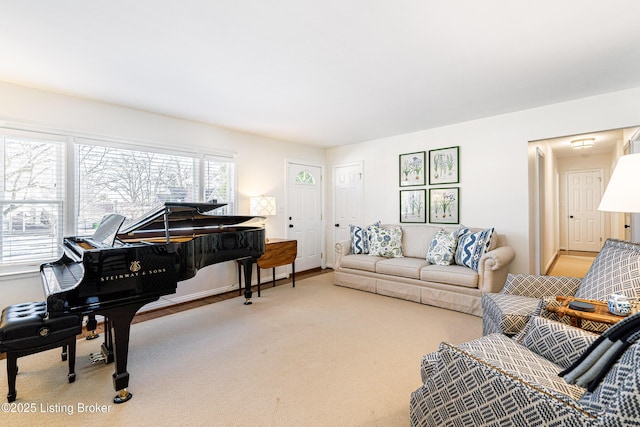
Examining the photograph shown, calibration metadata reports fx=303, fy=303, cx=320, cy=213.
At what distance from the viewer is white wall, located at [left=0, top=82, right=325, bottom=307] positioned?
9.60ft

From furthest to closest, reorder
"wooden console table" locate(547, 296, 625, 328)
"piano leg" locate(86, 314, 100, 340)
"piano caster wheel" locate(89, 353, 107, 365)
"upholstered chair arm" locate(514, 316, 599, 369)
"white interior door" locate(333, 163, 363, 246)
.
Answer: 1. "white interior door" locate(333, 163, 363, 246)
2. "piano leg" locate(86, 314, 100, 340)
3. "piano caster wheel" locate(89, 353, 107, 365)
4. "wooden console table" locate(547, 296, 625, 328)
5. "upholstered chair arm" locate(514, 316, 599, 369)

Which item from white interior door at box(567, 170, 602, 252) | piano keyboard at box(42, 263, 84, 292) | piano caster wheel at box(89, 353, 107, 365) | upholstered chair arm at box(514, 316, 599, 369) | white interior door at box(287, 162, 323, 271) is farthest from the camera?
white interior door at box(567, 170, 602, 252)

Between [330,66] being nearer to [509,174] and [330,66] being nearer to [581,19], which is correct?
[581,19]

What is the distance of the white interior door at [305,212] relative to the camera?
550 cm

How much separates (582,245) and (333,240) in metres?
6.12

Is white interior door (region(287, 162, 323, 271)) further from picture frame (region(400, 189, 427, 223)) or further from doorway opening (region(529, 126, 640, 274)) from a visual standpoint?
doorway opening (region(529, 126, 640, 274))

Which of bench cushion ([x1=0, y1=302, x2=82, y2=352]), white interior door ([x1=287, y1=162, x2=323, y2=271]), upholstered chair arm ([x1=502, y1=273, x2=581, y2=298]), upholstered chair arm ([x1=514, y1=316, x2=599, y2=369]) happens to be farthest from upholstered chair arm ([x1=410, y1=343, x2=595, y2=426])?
white interior door ([x1=287, y1=162, x2=323, y2=271])

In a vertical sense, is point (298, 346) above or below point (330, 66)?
below

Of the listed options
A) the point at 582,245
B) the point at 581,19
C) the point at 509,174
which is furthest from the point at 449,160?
the point at 582,245

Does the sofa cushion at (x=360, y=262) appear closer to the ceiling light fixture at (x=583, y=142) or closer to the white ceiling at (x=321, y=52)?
the white ceiling at (x=321, y=52)

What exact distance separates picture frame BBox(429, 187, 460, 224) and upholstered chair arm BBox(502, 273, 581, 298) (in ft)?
6.76

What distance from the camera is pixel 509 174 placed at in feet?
13.1

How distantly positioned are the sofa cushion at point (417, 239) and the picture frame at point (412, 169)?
28.6 inches

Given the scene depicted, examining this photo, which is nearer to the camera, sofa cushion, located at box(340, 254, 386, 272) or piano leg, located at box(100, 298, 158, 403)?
piano leg, located at box(100, 298, 158, 403)
